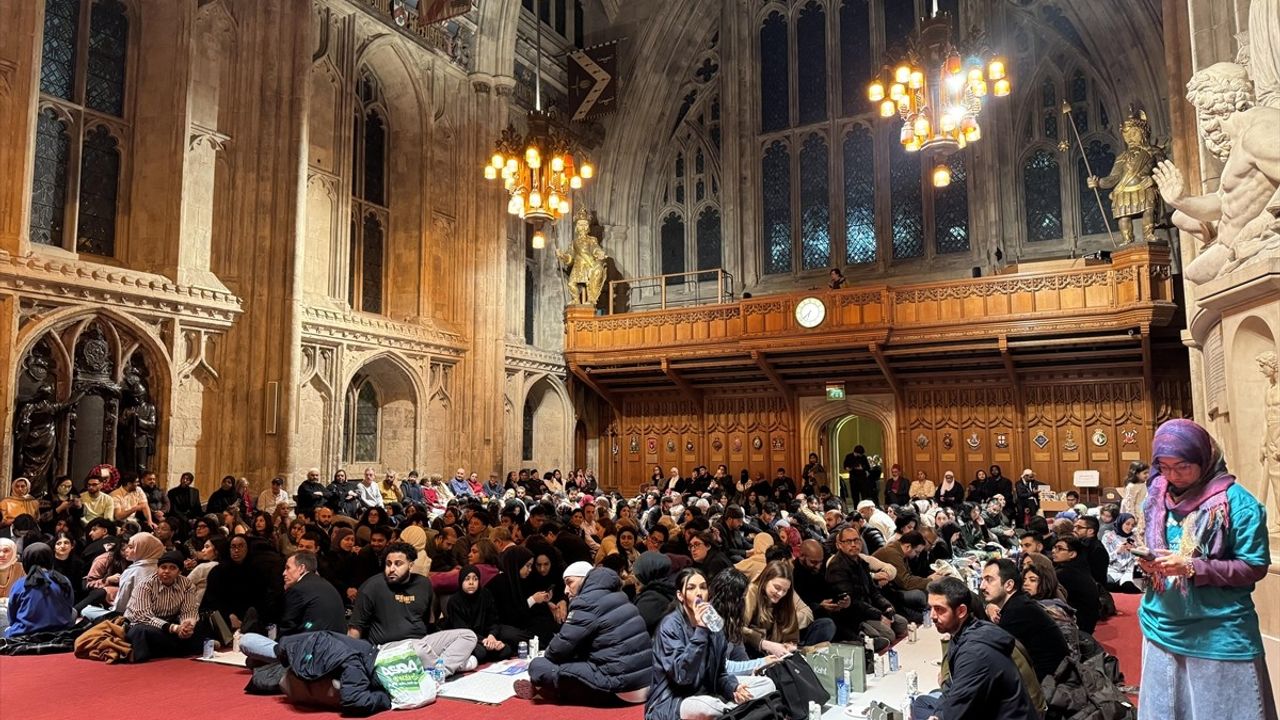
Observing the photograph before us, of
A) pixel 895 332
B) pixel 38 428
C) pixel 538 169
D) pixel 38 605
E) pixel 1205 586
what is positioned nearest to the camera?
pixel 1205 586

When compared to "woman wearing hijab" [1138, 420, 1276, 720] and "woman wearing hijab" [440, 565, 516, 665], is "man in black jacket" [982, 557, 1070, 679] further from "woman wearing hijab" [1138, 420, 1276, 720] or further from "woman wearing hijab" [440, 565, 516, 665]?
"woman wearing hijab" [440, 565, 516, 665]

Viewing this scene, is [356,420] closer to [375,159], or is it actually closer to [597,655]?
[375,159]

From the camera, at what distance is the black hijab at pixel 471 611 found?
620 centimetres

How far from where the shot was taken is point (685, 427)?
19188mm

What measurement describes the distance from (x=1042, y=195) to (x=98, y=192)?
16.7 metres

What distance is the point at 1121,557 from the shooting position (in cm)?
909

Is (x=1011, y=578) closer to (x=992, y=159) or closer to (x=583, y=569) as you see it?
(x=583, y=569)

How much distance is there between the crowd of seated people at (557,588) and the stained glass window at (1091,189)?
8582mm

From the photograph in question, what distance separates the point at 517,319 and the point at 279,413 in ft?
20.7

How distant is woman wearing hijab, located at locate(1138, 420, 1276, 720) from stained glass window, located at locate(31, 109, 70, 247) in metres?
13.2

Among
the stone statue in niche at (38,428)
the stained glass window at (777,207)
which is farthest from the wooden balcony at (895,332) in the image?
the stone statue in niche at (38,428)

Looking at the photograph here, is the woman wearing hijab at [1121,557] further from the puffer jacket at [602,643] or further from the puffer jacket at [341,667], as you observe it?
the puffer jacket at [341,667]

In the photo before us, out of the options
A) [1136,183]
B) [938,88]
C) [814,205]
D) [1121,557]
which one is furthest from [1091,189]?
[1121,557]

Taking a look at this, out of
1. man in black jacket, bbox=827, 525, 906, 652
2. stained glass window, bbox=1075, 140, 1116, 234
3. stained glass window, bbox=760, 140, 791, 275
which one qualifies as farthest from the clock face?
man in black jacket, bbox=827, 525, 906, 652
